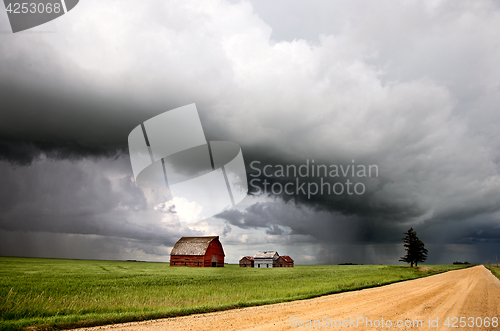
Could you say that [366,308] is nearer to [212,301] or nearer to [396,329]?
[396,329]

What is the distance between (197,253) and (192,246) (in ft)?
9.51

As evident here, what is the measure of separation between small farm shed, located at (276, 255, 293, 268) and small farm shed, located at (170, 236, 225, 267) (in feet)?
99.6

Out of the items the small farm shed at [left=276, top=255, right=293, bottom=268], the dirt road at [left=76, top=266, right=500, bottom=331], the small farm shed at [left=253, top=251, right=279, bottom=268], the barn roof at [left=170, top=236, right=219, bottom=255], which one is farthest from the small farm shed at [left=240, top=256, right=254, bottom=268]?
the dirt road at [left=76, top=266, right=500, bottom=331]

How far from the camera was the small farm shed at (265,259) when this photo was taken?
9188 cm

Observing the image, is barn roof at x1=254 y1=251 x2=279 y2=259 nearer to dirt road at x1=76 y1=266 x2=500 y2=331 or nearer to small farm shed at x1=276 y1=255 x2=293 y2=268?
small farm shed at x1=276 y1=255 x2=293 y2=268

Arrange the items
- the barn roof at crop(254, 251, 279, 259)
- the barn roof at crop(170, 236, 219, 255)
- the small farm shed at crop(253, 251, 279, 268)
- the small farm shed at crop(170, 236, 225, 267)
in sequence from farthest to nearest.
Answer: the barn roof at crop(254, 251, 279, 259) < the small farm shed at crop(253, 251, 279, 268) < the barn roof at crop(170, 236, 219, 255) < the small farm shed at crop(170, 236, 225, 267)

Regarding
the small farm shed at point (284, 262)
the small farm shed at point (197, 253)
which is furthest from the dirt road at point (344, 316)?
the small farm shed at point (284, 262)

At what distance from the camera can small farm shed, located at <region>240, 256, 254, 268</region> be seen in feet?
315

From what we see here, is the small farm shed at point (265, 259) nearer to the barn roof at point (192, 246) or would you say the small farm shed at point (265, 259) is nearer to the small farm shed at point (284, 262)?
the small farm shed at point (284, 262)

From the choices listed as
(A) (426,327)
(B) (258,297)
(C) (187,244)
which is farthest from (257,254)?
(A) (426,327)

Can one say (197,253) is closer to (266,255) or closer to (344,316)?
(266,255)

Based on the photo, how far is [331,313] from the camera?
35.9 ft

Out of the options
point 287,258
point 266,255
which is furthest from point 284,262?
point 266,255

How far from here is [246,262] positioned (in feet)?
317
